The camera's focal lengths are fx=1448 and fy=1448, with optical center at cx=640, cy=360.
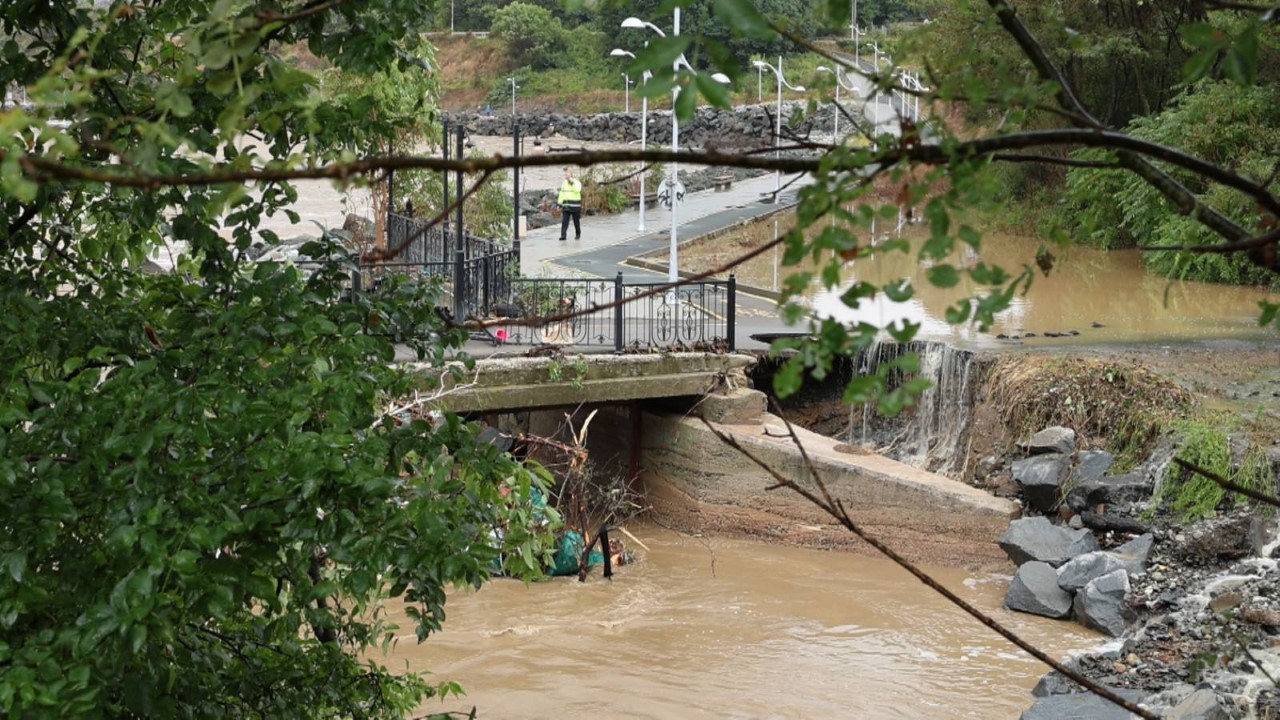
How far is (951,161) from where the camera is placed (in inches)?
78.3

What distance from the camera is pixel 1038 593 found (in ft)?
49.4

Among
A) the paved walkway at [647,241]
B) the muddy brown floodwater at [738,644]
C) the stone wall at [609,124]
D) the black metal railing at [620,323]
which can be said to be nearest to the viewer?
the muddy brown floodwater at [738,644]

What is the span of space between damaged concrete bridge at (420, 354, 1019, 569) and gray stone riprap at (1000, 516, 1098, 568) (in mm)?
621

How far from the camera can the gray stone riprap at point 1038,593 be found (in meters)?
14.9

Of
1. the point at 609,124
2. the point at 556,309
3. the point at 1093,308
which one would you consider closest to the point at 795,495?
the point at 556,309

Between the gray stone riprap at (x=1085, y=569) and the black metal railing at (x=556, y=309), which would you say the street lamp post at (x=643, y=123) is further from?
the gray stone riprap at (x=1085, y=569)

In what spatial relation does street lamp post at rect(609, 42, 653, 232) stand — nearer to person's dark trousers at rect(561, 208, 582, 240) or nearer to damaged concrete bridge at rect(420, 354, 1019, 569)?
person's dark trousers at rect(561, 208, 582, 240)

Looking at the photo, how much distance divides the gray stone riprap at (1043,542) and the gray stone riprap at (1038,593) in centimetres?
28

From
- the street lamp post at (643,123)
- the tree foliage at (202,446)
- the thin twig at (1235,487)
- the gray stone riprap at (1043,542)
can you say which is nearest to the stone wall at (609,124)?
the street lamp post at (643,123)

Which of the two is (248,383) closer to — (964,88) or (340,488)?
(340,488)

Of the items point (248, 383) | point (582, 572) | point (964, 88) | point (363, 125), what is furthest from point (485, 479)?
point (582, 572)

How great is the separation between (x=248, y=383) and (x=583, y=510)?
1241 centimetres

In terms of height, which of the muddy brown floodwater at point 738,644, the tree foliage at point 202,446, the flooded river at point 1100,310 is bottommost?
the muddy brown floodwater at point 738,644

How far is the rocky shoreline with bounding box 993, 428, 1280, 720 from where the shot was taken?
10.9 metres
